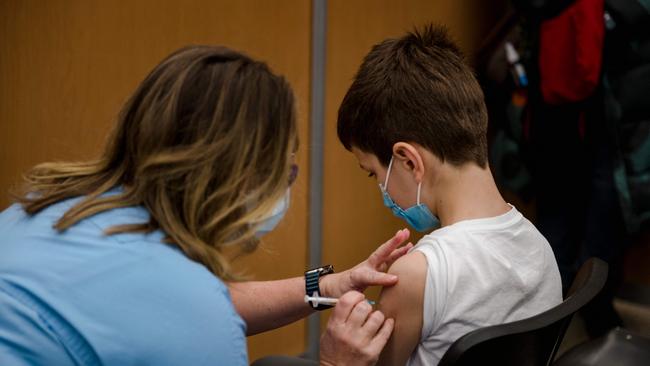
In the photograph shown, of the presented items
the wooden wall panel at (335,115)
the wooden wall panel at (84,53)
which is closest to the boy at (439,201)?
the wooden wall panel at (84,53)

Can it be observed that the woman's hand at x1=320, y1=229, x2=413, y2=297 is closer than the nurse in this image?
No

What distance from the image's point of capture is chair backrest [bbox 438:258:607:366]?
791 mm

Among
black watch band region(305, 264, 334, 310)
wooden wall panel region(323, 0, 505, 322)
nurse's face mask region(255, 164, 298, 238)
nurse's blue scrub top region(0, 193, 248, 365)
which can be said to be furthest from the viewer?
wooden wall panel region(323, 0, 505, 322)

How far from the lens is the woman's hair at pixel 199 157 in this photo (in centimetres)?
87

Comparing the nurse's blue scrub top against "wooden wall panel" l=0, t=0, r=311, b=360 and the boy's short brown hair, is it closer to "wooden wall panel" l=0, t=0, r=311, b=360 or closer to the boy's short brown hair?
the boy's short brown hair

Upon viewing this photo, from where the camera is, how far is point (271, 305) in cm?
138

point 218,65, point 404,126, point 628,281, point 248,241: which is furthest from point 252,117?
point 628,281

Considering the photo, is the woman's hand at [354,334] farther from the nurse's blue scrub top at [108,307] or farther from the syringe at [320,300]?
the nurse's blue scrub top at [108,307]

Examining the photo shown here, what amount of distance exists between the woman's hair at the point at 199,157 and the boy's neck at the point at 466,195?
14.2 inches

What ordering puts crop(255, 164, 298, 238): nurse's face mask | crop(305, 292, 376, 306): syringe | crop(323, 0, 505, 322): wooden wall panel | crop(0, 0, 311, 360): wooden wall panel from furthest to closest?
crop(323, 0, 505, 322): wooden wall panel < crop(0, 0, 311, 360): wooden wall panel < crop(305, 292, 376, 306): syringe < crop(255, 164, 298, 238): nurse's face mask

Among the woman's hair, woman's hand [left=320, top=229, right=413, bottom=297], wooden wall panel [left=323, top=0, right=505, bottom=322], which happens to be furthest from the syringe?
wooden wall panel [left=323, top=0, right=505, bottom=322]

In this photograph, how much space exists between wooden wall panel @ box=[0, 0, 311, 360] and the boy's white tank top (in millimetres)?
587

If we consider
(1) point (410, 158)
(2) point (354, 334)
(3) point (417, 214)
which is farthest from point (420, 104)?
(2) point (354, 334)

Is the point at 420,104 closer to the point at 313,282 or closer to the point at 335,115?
the point at 313,282
